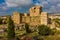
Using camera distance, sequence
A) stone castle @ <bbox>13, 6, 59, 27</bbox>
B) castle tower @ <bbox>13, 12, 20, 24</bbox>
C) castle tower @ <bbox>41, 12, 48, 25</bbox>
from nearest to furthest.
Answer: castle tower @ <bbox>41, 12, 48, 25</bbox> → stone castle @ <bbox>13, 6, 59, 27</bbox> → castle tower @ <bbox>13, 12, 20, 24</bbox>

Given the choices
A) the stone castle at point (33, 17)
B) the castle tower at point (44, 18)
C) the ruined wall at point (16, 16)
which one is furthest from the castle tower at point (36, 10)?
the castle tower at point (44, 18)

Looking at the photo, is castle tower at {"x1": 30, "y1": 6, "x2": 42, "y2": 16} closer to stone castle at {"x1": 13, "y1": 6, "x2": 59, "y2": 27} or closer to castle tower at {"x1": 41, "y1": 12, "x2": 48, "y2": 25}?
stone castle at {"x1": 13, "y1": 6, "x2": 59, "y2": 27}

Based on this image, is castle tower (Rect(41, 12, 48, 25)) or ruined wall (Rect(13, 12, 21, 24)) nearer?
castle tower (Rect(41, 12, 48, 25))

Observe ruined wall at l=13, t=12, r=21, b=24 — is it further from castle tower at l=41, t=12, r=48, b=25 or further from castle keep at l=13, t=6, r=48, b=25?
castle tower at l=41, t=12, r=48, b=25

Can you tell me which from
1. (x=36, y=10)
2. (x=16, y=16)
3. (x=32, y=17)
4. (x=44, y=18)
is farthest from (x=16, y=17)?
(x=44, y=18)

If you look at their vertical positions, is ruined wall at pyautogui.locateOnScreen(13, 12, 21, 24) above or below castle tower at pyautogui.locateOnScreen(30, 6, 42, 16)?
below

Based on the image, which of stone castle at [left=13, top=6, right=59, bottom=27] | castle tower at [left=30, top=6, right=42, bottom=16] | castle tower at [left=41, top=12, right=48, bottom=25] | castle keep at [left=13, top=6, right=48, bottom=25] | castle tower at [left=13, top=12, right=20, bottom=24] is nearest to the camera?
castle tower at [left=41, top=12, right=48, bottom=25]

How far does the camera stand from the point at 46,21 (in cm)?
3866

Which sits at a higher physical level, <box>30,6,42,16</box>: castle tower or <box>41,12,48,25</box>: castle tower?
<box>30,6,42,16</box>: castle tower

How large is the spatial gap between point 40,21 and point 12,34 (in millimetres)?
19361

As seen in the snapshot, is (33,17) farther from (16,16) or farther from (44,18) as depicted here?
(44,18)

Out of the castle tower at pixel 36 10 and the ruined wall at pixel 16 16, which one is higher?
the castle tower at pixel 36 10

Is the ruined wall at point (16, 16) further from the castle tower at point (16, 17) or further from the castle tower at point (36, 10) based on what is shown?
the castle tower at point (36, 10)

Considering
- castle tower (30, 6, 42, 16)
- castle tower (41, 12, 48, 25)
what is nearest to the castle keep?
castle tower (30, 6, 42, 16)
